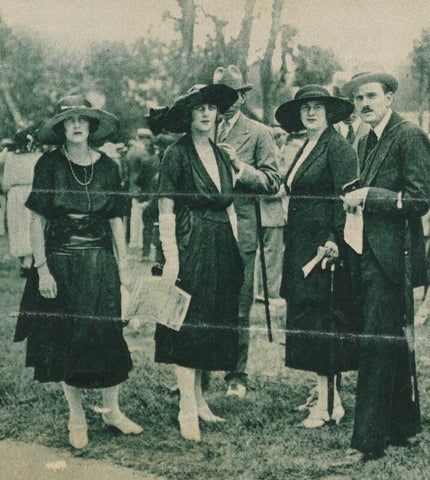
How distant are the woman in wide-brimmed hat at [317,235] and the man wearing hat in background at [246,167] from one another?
169mm

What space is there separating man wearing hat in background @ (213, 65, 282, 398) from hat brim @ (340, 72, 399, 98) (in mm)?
600

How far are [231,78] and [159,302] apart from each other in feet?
5.26

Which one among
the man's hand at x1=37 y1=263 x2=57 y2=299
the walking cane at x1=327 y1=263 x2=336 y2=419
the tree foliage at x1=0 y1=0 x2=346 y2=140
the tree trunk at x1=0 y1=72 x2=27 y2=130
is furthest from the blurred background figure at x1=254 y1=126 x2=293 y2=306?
the tree trunk at x1=0 y1=72 x2=27 y2=130

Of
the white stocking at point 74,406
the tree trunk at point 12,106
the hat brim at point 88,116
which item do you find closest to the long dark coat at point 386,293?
the hat brim at point 88,116

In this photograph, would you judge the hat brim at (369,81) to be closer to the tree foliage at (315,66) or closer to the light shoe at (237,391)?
the tree foliage at (315,66)

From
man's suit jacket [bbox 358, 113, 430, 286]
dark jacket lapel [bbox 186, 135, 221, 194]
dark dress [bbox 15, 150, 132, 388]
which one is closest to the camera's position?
man's suit jacket [bbox 358, 113, 430, 286]

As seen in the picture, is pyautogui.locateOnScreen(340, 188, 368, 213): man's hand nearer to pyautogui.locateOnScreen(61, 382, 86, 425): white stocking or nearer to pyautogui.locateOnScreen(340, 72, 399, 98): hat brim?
pyautogui.locateOnScreen(340, 72, 399, 98): hat brim

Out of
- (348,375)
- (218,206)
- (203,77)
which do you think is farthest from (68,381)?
(203,77)

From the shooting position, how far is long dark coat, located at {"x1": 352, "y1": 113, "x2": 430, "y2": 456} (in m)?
4.49

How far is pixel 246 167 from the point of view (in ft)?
16.1

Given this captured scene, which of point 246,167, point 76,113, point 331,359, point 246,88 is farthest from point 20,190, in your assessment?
point 331,359

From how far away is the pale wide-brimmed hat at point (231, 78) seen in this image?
16.2 feet

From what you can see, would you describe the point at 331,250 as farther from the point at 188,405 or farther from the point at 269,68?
the point at 188,405

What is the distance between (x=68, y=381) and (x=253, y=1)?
2.90 metres
